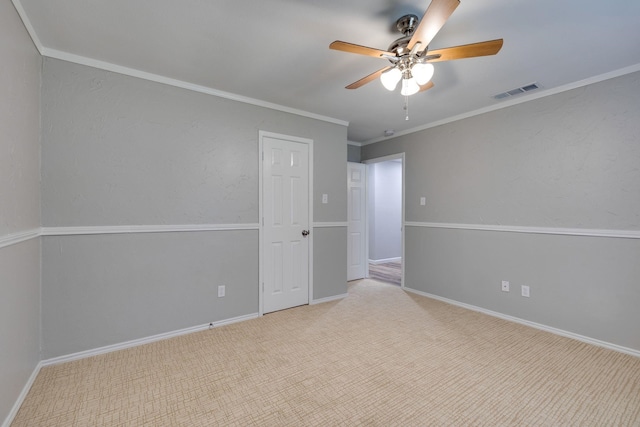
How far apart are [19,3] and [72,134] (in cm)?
88

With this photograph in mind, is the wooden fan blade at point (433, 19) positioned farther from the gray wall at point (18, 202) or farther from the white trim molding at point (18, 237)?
the white trim molding at point (18, 237)

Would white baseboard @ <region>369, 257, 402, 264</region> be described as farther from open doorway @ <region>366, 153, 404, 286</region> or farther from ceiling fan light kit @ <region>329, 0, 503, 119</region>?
ceiling fan light kit @ <region>329, 0, 503, 119</region>

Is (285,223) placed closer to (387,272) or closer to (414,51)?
(414,51)

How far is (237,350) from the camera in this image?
244 centimetres

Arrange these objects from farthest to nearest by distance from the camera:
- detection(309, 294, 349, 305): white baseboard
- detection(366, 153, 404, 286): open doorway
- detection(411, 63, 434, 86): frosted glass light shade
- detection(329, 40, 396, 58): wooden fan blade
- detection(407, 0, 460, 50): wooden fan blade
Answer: detection(366, 153, 404, 286): open doorway → detection(309, 294, 349, 305): white baseboard → detection(411, 63, 434, 86): frosted glass light shade → detection(329, 40, 396, 58): wooden fan blade → detection(407, 0, 460, 50): wooden fan blade

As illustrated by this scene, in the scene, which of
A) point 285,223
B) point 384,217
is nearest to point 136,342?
point 285,223

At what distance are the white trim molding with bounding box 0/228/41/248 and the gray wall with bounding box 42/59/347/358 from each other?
23 centimetres

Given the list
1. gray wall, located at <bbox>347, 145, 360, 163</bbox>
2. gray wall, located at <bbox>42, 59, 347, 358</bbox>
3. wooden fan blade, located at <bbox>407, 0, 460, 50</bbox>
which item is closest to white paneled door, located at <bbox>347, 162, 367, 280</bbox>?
gray wall, located at <bbox>347, 145, 360, 163</bbox>

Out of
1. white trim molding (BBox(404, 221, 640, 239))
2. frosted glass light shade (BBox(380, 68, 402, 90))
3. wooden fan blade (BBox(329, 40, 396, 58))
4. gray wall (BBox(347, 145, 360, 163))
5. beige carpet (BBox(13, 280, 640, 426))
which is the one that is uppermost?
gray wall (BBox(347, 145, 360, 163))

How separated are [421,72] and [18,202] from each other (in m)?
2.66

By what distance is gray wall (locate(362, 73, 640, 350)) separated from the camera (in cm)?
248

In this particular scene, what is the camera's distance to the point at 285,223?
344cm

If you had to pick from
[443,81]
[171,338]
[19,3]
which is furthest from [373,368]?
[19,3]

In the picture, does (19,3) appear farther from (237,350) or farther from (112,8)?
(237,350)
